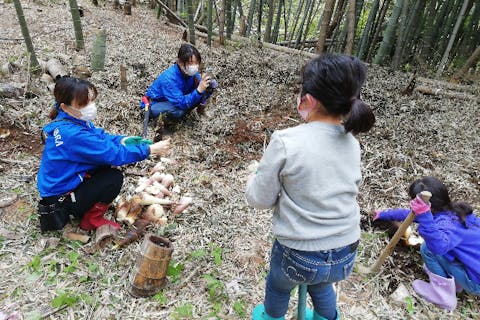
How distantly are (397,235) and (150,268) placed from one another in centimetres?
153

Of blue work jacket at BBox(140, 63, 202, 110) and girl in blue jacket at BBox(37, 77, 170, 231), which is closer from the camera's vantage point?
girl in blue jacket at BBox(37, 77, 170, 231)

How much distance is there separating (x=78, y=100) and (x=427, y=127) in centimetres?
405

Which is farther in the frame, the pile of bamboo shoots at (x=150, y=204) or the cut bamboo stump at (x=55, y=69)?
the cut bamboo stump at (x=55, y=69)

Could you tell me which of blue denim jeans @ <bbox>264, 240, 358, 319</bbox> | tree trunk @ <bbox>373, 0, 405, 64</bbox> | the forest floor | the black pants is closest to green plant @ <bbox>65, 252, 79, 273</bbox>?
the forest floor

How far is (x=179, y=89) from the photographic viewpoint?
159 inches

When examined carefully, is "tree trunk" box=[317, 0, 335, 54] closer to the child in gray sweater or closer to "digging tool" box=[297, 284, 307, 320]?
the child in gray sweater

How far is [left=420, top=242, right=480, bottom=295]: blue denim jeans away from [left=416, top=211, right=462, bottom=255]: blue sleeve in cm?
15

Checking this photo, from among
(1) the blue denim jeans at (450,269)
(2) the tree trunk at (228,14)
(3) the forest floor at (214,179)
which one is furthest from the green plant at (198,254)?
(2) the tree trunk at (228,14)

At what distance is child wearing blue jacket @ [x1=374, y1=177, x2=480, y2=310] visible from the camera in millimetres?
2133

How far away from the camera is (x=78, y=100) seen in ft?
7.30

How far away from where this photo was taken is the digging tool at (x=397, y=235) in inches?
76.5

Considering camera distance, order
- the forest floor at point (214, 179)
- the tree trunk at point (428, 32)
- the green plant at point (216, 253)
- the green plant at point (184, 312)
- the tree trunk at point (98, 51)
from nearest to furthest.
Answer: the green plant at point (184, 312), the forest floor at point (214, 179), the green plant at point (216, 253), the tree trunk at point (98, 51), the tree trunk at point (428, 32)

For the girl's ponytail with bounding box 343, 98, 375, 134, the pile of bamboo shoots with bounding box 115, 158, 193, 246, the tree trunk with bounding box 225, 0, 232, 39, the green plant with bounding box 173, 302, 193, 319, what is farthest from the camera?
the tree trunk with bounding box 225, 0, 232, 39

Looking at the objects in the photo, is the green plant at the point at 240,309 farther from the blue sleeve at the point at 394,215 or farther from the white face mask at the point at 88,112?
the white face mask at the point at 88,112
